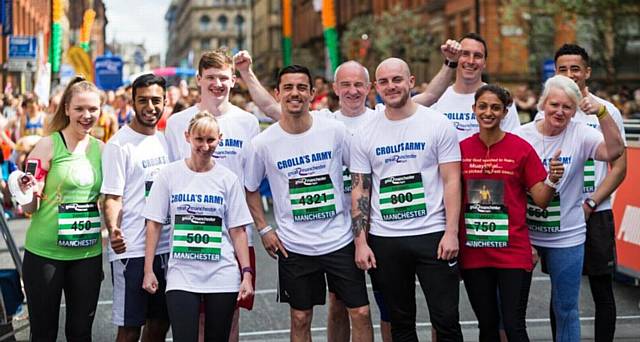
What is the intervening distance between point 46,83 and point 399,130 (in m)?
20.6

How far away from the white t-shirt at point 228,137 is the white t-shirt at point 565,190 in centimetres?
180

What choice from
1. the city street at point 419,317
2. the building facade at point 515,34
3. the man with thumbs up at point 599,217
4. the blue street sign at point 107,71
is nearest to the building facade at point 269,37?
the building facade at point 515,34

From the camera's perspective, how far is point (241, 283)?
261 inches

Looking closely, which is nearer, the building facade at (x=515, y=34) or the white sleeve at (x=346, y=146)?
the white sleeve at (x=346, y=146)

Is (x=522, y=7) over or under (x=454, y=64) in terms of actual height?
over

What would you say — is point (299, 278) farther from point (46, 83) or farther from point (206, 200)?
point (46, 83)

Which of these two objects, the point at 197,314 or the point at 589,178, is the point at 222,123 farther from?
the point at 589,178

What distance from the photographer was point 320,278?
7078mm

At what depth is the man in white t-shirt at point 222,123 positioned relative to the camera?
721 centimetres

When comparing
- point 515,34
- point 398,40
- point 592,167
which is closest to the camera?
point 592,167

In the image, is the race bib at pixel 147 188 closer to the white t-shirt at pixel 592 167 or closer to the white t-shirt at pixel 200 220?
the white t-shirt at pixel 200 220

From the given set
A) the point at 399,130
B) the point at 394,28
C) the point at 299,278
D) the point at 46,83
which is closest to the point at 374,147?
the point at 399,130

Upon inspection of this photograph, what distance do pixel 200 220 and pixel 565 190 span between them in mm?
2329

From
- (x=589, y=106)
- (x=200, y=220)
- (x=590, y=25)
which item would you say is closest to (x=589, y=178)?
(x=589, y=106)
